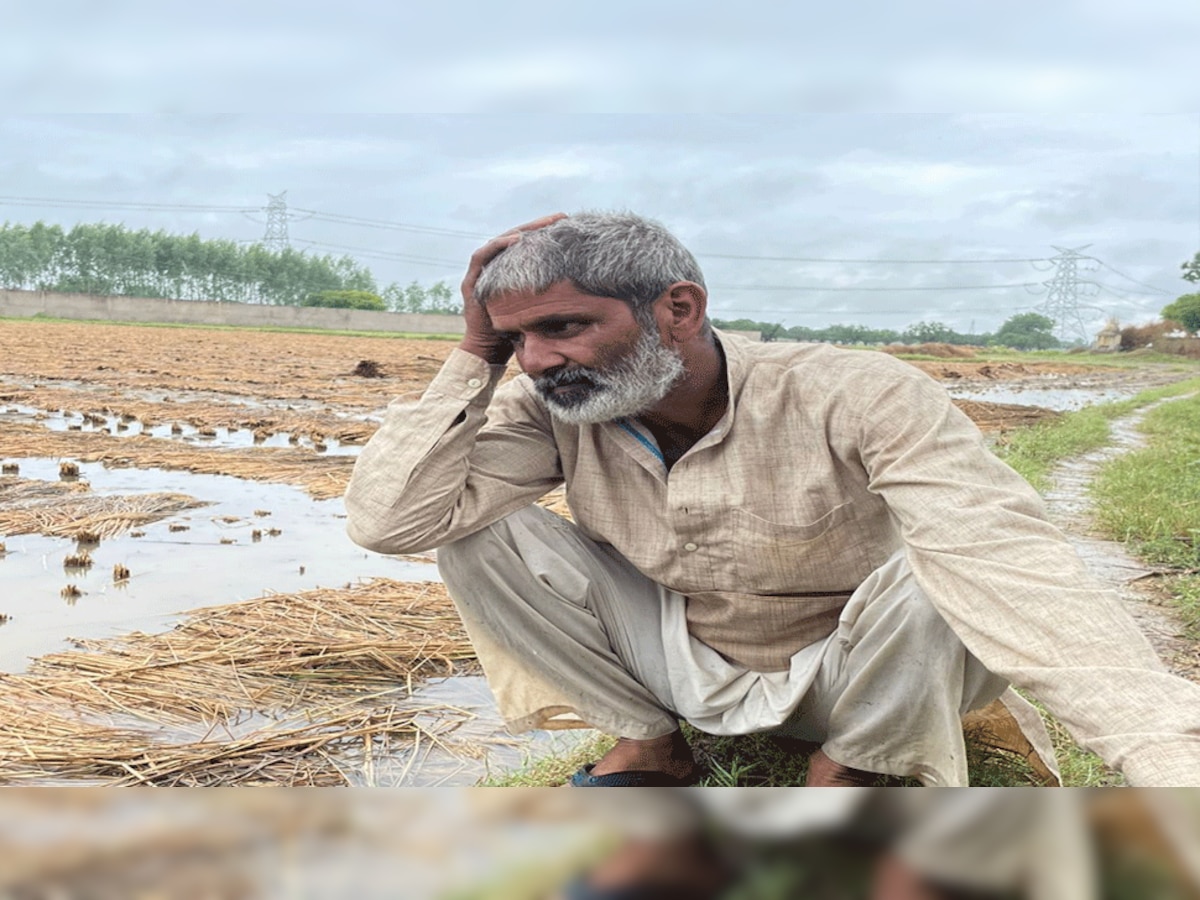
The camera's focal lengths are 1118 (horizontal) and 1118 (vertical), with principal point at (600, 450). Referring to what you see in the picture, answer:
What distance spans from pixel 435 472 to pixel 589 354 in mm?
291

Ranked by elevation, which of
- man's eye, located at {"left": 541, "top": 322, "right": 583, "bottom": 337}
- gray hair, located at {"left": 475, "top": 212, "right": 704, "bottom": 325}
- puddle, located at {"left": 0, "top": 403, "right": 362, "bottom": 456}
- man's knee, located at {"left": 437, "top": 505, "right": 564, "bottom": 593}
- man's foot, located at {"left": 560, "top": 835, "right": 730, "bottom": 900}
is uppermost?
gray hair, located at {"left": 475, "top": 212, "right": 704, "bottom": 325}

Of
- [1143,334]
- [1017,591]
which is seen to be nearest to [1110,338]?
[1143,334]

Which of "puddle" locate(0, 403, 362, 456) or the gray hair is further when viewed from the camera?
"puddle" locate(0, 403, 362, 456)

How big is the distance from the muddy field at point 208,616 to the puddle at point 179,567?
10 mm

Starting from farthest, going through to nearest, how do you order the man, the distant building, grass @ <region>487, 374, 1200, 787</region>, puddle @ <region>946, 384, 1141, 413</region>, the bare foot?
puddle @ <region>946, 384, 1141, 413</region>, the distant building, grass @ <region>487, 374, 1200, 787</region>, the man, the bare foot

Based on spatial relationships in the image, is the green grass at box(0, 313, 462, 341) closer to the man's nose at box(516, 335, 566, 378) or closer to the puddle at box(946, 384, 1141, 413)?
the puddle at box(946, 384, 1141, 413)

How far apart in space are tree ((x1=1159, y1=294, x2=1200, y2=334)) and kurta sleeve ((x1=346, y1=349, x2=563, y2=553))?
6430mm

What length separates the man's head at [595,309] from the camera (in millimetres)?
1635

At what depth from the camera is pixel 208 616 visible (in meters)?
2.97

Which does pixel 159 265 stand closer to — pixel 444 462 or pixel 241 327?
pixel 241 327

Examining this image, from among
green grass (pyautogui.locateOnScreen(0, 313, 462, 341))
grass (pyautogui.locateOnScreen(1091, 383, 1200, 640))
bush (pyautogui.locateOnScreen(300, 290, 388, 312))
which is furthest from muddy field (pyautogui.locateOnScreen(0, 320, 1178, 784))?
grass (pyautogui.locateOnScreen(1091, 383, 1200, 640))

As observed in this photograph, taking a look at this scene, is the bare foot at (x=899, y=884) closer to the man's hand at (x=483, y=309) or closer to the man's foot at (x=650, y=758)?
the man's hand at (x=483, y=309)

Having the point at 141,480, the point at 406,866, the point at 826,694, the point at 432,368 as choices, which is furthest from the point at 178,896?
the point at 432,368

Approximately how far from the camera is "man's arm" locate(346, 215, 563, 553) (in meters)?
1.67
